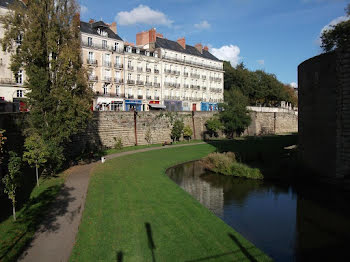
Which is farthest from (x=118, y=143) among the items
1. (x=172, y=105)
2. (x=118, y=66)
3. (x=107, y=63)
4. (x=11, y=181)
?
(x=172, y=105)

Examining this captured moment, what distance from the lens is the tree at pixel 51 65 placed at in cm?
1552

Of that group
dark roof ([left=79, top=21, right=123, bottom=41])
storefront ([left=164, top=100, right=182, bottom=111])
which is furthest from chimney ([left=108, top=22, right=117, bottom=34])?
storefront ([left=164, top=100, right=182, bottom=111])

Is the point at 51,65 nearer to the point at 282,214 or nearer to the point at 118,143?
the point at 118,143

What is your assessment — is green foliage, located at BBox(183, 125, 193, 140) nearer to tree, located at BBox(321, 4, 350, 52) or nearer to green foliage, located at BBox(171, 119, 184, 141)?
green foliage, located at BBox(171, 119, 184, 141)

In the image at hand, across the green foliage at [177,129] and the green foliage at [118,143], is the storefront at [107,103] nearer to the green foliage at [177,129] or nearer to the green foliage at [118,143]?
the green foliage at [118,143]

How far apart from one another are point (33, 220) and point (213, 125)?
2876 cm

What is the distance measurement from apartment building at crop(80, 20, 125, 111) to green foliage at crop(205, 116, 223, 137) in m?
11.3

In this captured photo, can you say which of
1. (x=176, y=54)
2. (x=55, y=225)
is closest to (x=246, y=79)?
(x=176, y=54)

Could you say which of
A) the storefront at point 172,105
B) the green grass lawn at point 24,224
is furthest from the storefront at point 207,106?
the green grass lawn at point 24,224

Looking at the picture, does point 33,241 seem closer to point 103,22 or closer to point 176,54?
point 103,22

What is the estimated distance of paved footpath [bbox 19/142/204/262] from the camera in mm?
7586

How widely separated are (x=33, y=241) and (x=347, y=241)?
370 inches

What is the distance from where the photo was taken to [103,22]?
38.2 meters

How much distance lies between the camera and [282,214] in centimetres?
1223
